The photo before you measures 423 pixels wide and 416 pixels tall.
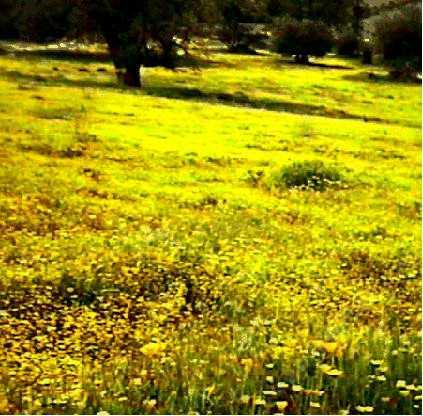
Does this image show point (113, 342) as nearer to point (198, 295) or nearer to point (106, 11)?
point (198, 295)

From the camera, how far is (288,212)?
7.71 meters

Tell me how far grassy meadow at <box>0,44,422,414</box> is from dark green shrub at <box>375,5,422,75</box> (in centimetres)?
157

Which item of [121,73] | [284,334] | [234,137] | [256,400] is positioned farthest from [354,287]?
[121,73]

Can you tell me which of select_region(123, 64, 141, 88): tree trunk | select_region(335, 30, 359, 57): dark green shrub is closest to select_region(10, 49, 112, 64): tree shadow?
select_region(123, 64, 141, 88): tree trunk

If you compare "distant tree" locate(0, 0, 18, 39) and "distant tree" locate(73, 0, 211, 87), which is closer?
"distant tree" locate(0, 0, 18, 39)

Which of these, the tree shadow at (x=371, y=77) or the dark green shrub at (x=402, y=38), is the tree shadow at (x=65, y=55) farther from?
the tree shadow at (x=371, y=77)

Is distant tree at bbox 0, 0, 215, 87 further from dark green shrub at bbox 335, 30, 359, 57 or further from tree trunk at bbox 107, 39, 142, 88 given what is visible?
dark green shrub at bbox 335, 30, 359, 57

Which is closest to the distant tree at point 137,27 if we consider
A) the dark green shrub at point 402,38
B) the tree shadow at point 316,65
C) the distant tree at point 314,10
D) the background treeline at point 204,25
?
the background treeline at point 204,25

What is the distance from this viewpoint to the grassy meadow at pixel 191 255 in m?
4.95

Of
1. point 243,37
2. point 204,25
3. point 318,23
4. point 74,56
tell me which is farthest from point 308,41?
point 74,56

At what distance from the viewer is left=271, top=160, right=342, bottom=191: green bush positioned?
27.3 feet

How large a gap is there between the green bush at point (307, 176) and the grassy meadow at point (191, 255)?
0.07 feet

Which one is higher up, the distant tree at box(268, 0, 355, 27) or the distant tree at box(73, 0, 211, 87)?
the distant tree at box(268, 0, 355, 27)

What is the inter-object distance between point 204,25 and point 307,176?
14.2 feet
